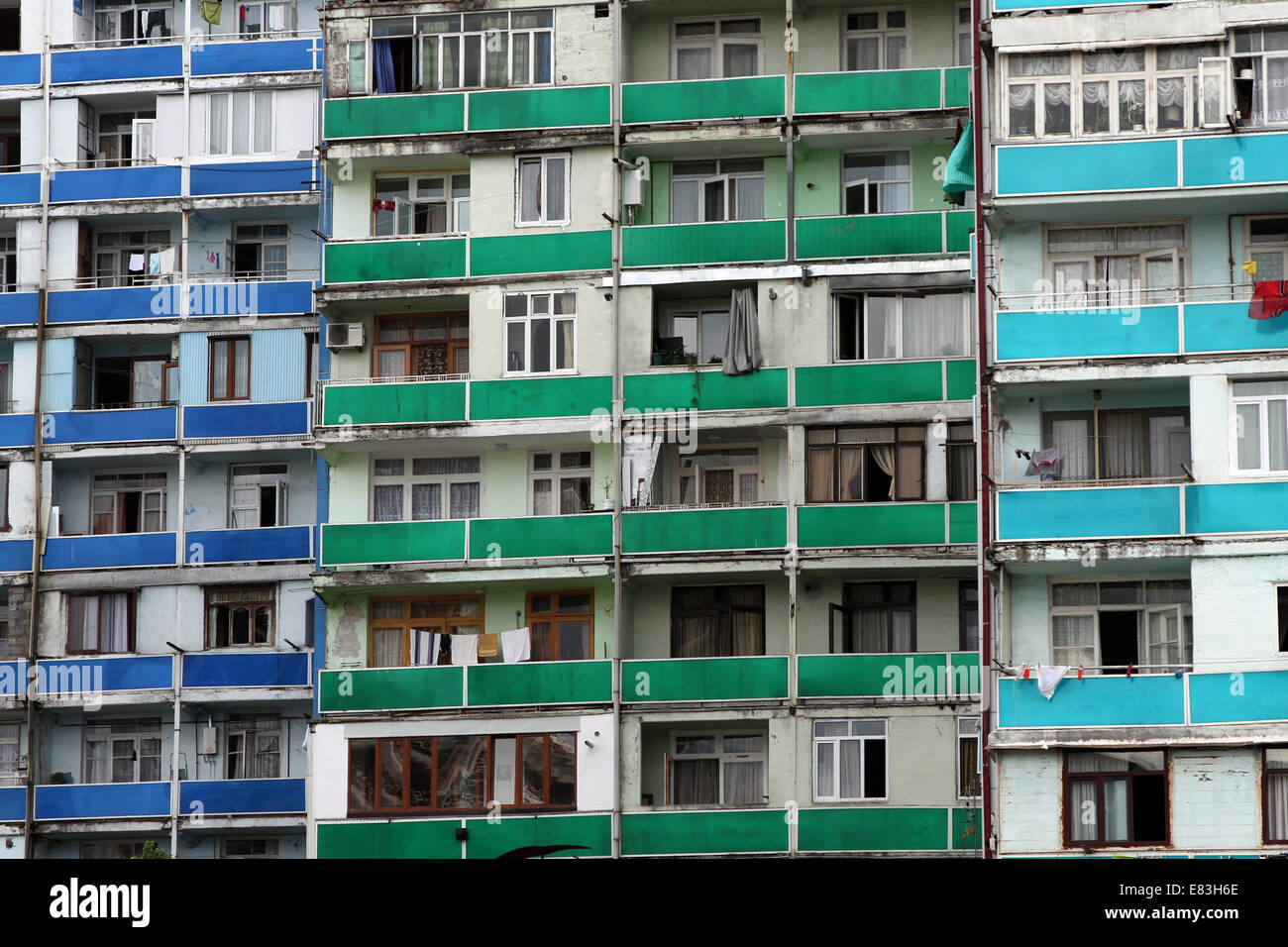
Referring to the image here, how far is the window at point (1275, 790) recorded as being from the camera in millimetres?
37531

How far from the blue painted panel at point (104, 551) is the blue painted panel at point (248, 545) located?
58 centimetres

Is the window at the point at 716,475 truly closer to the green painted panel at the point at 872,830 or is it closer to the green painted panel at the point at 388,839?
the green painted panel at the point at 872,830

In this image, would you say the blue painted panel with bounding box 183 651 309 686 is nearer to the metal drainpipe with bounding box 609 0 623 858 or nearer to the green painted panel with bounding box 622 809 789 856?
the metal drainpipe with bounding box 609 0 623 858

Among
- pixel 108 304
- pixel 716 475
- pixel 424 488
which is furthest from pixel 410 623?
pixel 108 304

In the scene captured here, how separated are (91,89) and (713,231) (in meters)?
16.1

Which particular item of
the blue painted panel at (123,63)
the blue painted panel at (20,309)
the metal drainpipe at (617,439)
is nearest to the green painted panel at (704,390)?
the metal drainpipe at (617,439)

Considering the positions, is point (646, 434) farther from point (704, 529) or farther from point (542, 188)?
point (542, 188)

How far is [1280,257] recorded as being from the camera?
132 feet

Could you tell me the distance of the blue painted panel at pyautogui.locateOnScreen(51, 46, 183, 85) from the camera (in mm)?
52969

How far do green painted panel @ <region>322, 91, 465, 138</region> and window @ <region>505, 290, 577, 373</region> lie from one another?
12.4ft

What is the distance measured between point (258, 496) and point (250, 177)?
705 cm

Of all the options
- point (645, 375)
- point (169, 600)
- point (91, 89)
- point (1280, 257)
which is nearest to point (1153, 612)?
point (1280, 257)

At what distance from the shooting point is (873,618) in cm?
4484
